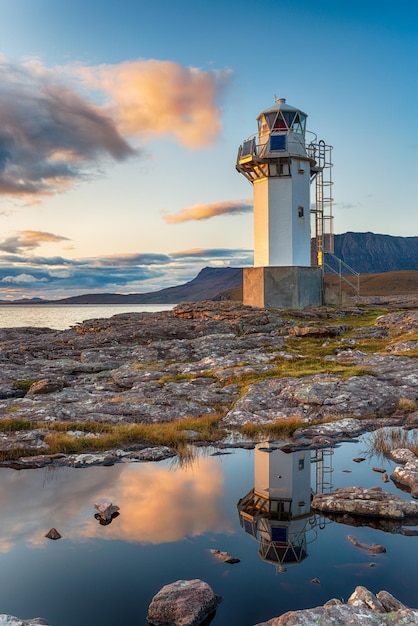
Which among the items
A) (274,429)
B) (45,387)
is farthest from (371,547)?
(45,387)

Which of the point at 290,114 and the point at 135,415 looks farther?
the point at 290,114

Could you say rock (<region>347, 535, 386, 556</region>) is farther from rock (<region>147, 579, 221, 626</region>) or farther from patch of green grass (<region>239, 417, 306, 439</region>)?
patch of green grass (<region>239, 417, 306, 439</region>)

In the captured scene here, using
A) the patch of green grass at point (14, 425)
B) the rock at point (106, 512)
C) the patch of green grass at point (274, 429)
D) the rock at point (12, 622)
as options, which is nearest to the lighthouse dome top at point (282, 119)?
the patch of green grass at point (274, 429)

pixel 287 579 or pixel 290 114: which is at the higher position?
pixel 290 114

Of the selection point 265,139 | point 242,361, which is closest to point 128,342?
point 242,361

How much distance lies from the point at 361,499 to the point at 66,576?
6051 mm

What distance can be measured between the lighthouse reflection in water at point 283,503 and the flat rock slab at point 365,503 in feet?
1.15

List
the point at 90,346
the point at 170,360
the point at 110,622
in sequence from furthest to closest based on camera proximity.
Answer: the point at 90,346 < the point at 170,360 < the point at 110,622

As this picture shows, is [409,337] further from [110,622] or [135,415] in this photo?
[110,622]

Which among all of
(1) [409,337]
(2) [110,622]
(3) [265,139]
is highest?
(3) [265,139]

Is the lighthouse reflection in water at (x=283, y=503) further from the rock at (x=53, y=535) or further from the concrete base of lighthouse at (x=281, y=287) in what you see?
the concrete base of lighthouse at (x=281, y=287)

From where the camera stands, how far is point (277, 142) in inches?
1857

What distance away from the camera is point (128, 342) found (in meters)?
36.1

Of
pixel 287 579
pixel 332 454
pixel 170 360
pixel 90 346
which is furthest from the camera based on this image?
pixel 90 346
